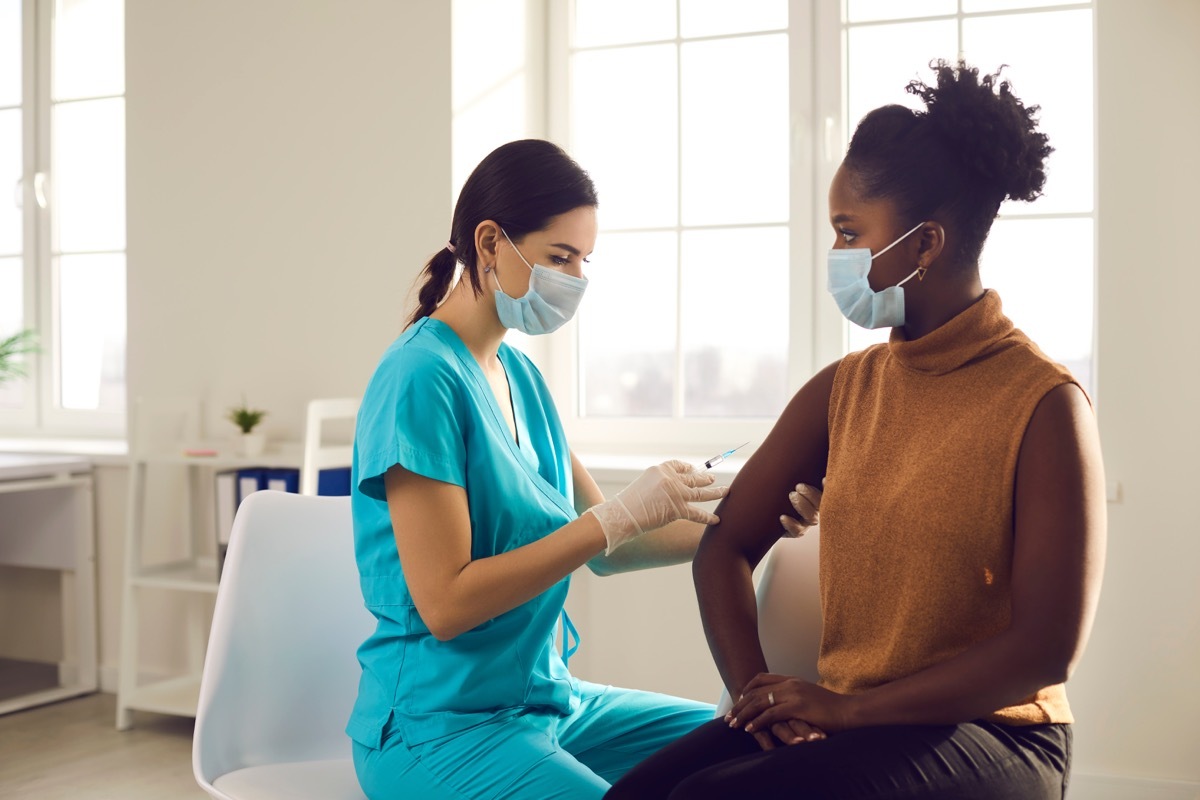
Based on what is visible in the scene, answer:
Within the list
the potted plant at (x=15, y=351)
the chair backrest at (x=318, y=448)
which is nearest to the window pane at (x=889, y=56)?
the chair backrest at (x=318, y=448)

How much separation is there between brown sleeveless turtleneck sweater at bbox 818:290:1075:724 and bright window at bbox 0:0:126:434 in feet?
10.3

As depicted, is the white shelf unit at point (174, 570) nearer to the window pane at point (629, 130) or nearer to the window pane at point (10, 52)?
the window pane at point (629, 130)

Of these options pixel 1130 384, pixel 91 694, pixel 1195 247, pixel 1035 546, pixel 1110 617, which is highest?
pixel 1195 247

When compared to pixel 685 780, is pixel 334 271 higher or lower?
higher

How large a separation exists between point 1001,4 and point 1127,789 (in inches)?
71.3

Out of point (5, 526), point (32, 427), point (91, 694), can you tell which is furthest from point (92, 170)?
point (91, 694)

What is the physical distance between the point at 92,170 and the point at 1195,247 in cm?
333

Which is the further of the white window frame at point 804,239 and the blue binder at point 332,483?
the blue binder at point 332,483

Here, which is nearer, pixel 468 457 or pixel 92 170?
pixel 468 457

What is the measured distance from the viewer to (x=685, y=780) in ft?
3.83

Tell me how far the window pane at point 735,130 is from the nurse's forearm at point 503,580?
177cm

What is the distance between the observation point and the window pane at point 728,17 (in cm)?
295

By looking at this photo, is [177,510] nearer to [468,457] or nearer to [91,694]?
[91,694]

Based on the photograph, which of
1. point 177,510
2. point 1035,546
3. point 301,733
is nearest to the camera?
point 1035,546
